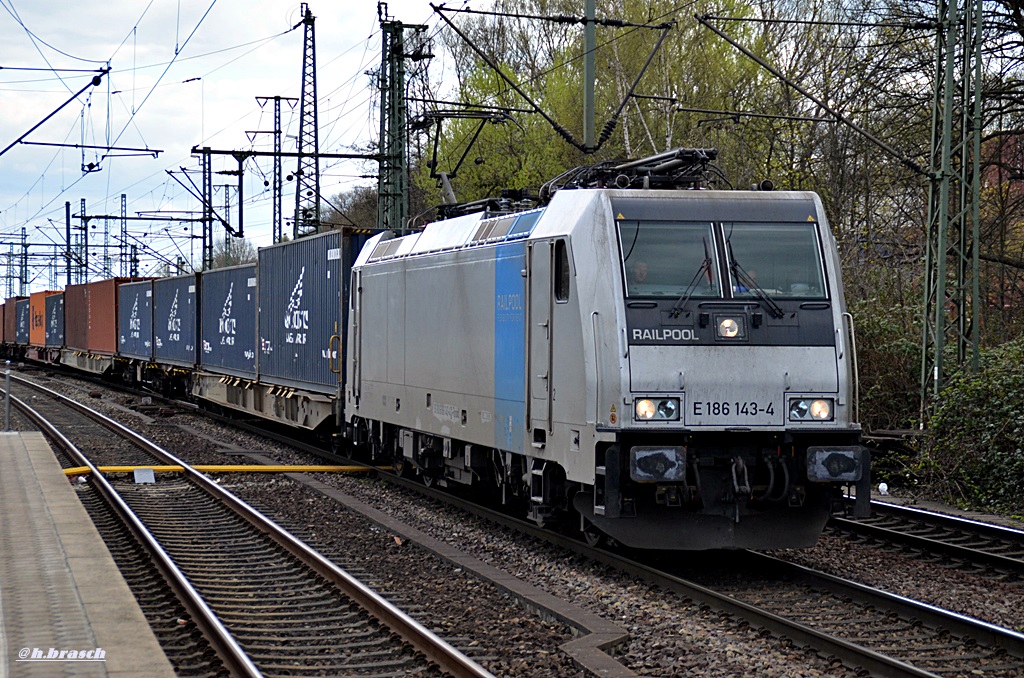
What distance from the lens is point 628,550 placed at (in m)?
10.3

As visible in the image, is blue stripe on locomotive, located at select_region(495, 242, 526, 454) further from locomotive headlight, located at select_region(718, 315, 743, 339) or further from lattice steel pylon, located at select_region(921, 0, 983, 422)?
lattice steel pylon, located at select_region(921, 0, 983, 422)

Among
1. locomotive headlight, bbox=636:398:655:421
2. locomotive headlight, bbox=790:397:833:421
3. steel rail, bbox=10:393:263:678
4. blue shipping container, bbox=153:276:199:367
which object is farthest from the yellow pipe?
blue shipping container, bbox=153:276:199:367

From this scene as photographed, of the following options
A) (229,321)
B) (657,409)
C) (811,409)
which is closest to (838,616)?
(811,409)

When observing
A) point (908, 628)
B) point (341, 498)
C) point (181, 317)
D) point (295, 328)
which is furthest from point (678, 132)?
point (908, 628)

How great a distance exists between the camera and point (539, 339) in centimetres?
1024

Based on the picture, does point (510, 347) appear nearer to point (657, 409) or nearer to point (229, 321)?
point (657, 409)

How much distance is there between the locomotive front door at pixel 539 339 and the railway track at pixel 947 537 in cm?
323

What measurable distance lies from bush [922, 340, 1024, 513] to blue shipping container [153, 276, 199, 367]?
61.2 ft

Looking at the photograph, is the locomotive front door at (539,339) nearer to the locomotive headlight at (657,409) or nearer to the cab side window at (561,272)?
the cab side window at (561,272)

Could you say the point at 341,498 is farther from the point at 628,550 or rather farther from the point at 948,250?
the point at 948,250

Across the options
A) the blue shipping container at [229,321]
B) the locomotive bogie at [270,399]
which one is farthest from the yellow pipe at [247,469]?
the blue shipping container at [229,321]

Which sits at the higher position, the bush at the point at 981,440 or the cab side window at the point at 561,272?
the cab side window at the point at 561,272

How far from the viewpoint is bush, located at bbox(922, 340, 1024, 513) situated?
538 inches

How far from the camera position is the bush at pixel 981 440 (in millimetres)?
13672
